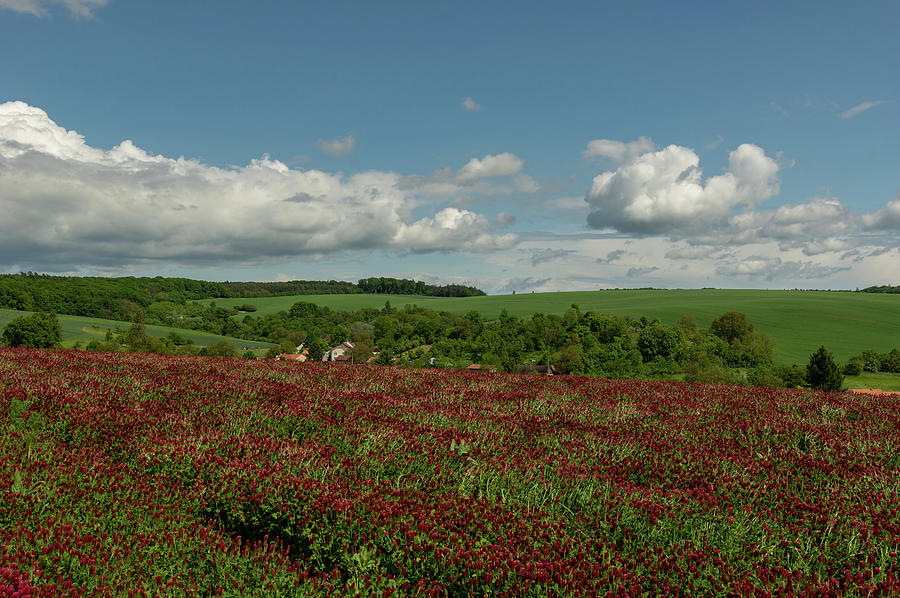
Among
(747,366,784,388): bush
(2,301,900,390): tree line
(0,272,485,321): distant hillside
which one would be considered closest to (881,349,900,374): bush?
(2,301,900,390): tree line

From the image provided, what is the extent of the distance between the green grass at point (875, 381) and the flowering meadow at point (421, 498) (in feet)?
234

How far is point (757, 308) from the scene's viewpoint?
105 meters

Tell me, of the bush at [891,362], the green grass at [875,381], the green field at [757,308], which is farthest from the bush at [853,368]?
the bush at [891,362]

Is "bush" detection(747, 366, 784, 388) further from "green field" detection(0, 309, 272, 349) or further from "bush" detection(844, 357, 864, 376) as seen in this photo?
"green field" detection(0, 309, 272, 349)

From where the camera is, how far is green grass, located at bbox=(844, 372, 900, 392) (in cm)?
6069

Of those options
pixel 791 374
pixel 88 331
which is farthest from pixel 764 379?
pixel 88 331

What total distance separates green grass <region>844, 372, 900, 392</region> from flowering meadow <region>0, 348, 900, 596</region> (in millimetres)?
71443

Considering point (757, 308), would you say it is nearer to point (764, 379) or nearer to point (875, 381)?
point (875, 381)

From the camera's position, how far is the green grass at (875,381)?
60688 mm

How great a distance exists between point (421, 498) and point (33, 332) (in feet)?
192

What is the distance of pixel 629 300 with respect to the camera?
433 feet

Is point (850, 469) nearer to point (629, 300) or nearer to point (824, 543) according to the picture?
point (824, 543)

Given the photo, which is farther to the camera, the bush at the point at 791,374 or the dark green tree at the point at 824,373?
the bush at the point at 791,374

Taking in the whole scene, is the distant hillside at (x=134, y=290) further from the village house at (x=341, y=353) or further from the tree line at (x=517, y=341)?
the village house at (x=341, y=353)
